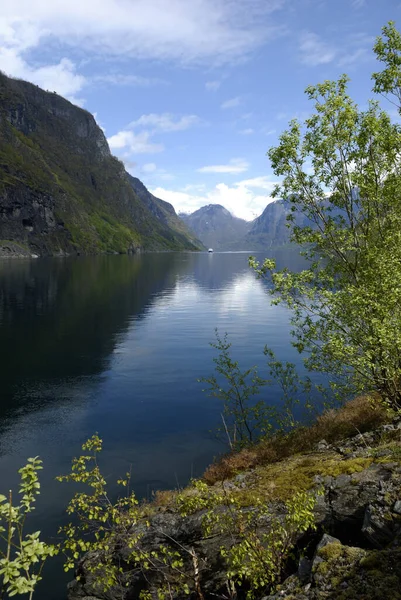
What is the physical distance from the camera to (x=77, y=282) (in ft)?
431

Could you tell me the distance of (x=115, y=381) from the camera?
45375mm

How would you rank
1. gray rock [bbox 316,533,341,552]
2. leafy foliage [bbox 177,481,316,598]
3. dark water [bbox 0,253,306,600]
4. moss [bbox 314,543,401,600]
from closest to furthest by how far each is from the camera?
1. moss [bbox 314,543,401,600]
2. leafy foliage [bbox 177,481,316,598]
3. gray rock [bbox 316,533,341,552]
4. dark water [bbox 0,253,306,600]

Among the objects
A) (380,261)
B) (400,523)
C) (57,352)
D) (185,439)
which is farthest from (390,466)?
(57,352)

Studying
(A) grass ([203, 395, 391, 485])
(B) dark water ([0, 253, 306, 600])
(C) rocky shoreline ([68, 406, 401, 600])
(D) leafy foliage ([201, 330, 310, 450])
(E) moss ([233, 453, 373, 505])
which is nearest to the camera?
(C) rocky shoreline ([68, 406, 401, 600])

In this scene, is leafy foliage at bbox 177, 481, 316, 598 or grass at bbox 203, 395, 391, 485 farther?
grass at bbox 203, 395, 391, 485

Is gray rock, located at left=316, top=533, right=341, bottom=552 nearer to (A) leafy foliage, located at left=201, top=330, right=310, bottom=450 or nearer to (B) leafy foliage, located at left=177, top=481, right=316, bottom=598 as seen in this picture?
(B) leafy foliage, located at left=177, top=481, right=316, bottom=598

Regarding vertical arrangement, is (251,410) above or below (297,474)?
below

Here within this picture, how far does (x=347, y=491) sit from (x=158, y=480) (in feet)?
51.5

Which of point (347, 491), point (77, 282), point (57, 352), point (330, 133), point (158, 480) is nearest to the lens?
point (347, 491)

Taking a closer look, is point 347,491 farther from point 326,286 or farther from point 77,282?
point 77,282

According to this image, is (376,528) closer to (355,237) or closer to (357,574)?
(357,574)

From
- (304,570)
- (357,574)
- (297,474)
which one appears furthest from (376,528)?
(297,474)

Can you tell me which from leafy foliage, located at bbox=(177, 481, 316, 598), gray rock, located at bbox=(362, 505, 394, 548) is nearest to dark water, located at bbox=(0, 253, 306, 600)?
leafy foliage, located at bbox=(177, 481, 316, 598)

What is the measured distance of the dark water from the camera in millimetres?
28203
